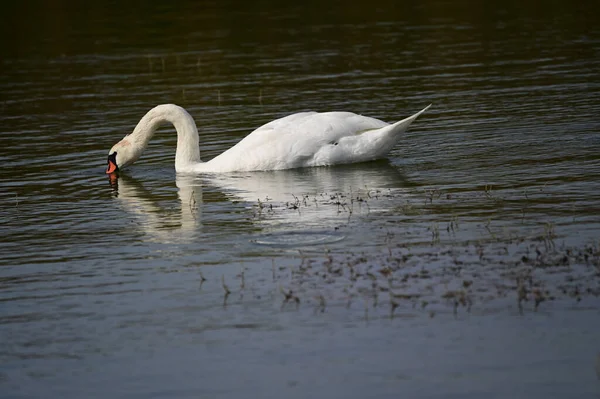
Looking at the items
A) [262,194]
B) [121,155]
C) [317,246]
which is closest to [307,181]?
[262,194]

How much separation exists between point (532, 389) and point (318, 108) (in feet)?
41.4

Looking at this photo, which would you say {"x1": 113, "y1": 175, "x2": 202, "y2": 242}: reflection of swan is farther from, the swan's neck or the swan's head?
the swan's neck

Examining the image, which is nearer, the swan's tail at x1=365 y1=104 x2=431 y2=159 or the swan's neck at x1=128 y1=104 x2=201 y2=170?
the swan's tail at x1=365 y1=104 x2=431 y2=159

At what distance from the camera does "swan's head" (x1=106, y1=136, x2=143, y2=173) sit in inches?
601

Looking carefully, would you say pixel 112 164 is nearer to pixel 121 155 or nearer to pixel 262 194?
pixel 121 155

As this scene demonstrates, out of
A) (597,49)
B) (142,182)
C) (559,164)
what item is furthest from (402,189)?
(597,49)

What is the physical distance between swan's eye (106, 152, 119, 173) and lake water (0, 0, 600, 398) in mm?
137

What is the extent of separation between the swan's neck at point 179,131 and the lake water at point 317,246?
469 mm

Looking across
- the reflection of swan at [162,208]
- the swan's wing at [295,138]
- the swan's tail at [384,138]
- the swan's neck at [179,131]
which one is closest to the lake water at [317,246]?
the reflection of swan at [162,208]

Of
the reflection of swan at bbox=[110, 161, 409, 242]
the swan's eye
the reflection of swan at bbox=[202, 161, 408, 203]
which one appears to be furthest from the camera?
the swan's eye

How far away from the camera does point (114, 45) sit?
2908cm

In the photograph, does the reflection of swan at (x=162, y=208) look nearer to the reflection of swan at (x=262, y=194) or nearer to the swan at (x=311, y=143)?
the reflection of swan at (x=262, y=194)

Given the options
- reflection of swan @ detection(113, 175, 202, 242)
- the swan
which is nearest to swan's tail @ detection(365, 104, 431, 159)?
the swan

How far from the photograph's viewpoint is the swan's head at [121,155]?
1527 cm
